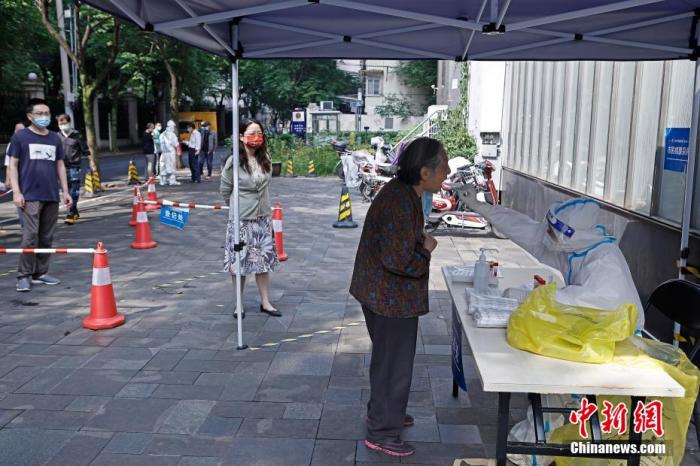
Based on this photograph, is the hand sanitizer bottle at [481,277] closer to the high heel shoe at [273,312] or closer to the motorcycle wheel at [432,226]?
the high heel shoe at [273,312]

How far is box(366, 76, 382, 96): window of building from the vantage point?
5009cm

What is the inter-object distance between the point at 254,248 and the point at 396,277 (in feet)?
8.88

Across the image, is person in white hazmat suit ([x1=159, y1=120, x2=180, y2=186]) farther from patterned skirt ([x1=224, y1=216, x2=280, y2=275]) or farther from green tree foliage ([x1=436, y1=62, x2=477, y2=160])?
patterned skirt ([x1=224, y1=216, x2=280, y2=275])

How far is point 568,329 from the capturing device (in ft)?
9.13

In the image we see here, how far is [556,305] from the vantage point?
9.48 feet

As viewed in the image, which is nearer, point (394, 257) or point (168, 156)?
point (394, 257)

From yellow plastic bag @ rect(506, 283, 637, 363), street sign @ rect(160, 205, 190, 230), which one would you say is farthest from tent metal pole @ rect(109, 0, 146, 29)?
street sign @ rect(160, 205, 190, 230)

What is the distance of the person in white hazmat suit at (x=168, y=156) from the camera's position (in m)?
18.3

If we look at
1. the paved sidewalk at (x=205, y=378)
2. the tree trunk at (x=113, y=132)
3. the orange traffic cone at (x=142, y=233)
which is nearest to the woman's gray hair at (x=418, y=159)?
the paved sidewalk at (x=205, y=378)

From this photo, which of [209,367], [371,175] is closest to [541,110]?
[371,175]

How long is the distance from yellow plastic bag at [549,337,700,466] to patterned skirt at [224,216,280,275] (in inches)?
139

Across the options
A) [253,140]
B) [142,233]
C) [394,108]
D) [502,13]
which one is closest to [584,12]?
[502,13]

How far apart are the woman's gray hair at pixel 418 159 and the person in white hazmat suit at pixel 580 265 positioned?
0.69m

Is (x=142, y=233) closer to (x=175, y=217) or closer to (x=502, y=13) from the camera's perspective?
(x=175, y=217)
